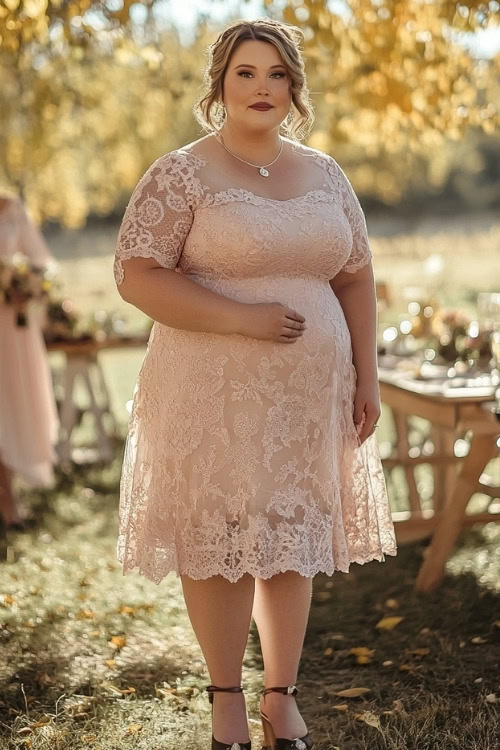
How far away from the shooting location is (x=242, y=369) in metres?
3.40

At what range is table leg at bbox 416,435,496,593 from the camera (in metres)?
5.20

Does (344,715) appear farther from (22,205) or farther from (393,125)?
(393,125)

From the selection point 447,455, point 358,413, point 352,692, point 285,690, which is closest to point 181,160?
point 358,413

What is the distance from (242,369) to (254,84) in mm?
869

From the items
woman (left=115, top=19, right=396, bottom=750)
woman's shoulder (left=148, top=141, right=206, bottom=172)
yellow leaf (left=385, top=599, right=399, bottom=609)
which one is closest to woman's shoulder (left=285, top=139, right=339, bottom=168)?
woman (left=115, top=19, right=396, bottom=750)

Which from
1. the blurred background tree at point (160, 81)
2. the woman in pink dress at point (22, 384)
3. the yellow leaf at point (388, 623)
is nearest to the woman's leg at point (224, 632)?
the yellow leaf at point (388, 623)

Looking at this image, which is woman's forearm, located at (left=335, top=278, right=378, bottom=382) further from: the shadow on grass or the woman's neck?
the shadow on grass

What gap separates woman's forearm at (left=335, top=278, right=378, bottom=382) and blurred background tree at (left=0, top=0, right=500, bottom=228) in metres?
0.91

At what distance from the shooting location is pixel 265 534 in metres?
3.36

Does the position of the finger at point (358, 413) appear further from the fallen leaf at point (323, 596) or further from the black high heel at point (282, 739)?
the fallen leaf at point (323, 596)

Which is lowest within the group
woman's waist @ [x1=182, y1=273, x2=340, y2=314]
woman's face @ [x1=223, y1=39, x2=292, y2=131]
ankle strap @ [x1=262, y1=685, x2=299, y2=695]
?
ankle strap @ [x1=262, y1=685, x2=299, y2=695]

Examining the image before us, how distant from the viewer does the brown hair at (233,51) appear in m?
3.44

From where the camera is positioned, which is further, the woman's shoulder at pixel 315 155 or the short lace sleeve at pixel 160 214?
the woman's shoulder at pixel 315 155

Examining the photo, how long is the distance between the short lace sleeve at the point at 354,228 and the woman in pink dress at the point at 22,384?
416cm
